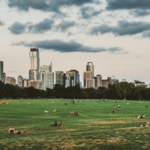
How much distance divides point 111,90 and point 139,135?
15052 cm

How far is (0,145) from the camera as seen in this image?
19.7m

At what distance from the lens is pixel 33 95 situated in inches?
7805

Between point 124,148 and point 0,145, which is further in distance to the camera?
point 0,145

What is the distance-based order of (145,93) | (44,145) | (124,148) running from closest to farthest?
(124,148)
(44,145)
(145,93)

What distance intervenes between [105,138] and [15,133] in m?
10.2

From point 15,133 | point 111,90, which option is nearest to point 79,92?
point 111,90

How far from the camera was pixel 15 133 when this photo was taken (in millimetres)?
25984

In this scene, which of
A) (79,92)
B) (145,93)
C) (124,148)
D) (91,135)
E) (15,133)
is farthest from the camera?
(79,92)

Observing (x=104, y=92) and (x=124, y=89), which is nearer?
(x=124, y=89)

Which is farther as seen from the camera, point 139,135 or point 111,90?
point 111,90

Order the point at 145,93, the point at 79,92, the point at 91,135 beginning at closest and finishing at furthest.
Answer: the point at 91,135 → the point at 145,93 → the point at 79,92

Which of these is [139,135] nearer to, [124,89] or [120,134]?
[120,134]

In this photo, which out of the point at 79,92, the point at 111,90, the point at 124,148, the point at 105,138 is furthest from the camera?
the point at 79,92

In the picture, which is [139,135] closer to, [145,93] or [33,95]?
[145,93]
